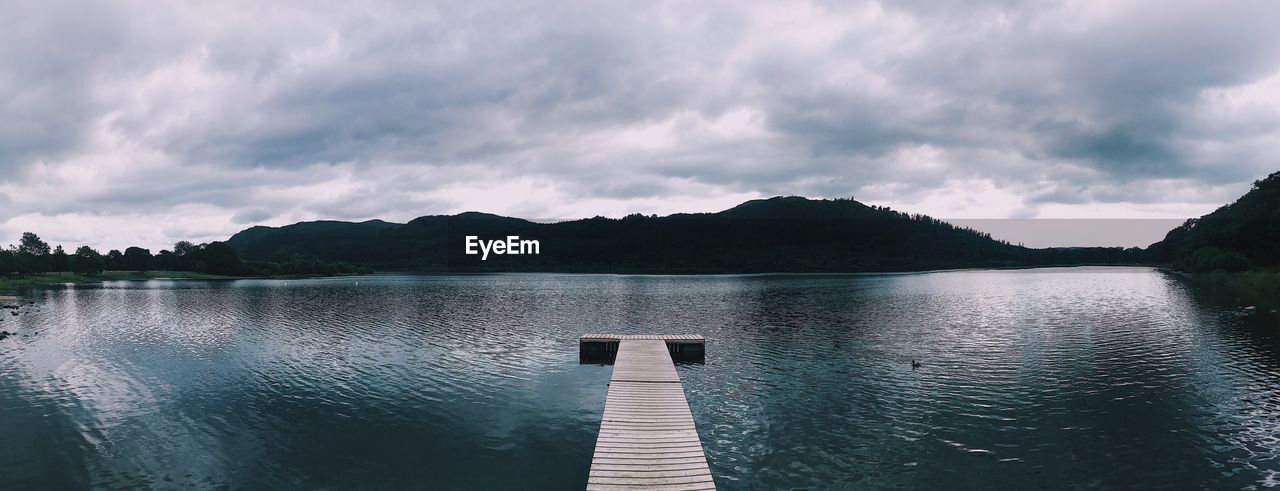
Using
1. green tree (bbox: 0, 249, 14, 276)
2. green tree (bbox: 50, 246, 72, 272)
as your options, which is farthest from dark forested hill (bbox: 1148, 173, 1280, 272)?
green tree (bbox: 50, 246, 72, 272)

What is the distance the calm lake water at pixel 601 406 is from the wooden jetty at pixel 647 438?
1.55 m

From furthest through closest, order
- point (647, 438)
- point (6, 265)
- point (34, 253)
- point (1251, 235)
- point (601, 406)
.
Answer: point (34, 253), point (6, 265), point (1251, 235), point (601, 406), point (647, 438)

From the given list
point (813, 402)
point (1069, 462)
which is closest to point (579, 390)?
point (813, 402)

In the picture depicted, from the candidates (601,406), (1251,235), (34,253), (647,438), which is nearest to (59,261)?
(34,253)

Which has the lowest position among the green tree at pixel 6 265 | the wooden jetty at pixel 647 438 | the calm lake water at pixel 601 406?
the calm lake water at pixel 601 406

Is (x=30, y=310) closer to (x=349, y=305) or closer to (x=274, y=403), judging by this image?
(x=349, y=305)

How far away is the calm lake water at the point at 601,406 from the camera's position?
20750 millimetres

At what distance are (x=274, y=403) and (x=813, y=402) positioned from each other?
27244 millimetres

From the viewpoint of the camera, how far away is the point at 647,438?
20859mm

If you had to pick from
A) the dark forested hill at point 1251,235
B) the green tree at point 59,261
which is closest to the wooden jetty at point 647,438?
the dark forested hill at point 1251,235

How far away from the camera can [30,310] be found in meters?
80.8

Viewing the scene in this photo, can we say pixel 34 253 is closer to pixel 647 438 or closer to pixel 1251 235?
pixel 647 438

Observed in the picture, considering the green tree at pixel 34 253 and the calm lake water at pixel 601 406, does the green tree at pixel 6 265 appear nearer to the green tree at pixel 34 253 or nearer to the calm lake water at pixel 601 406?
the green tree at pixel 34 253

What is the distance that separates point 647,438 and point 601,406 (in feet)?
29.6
